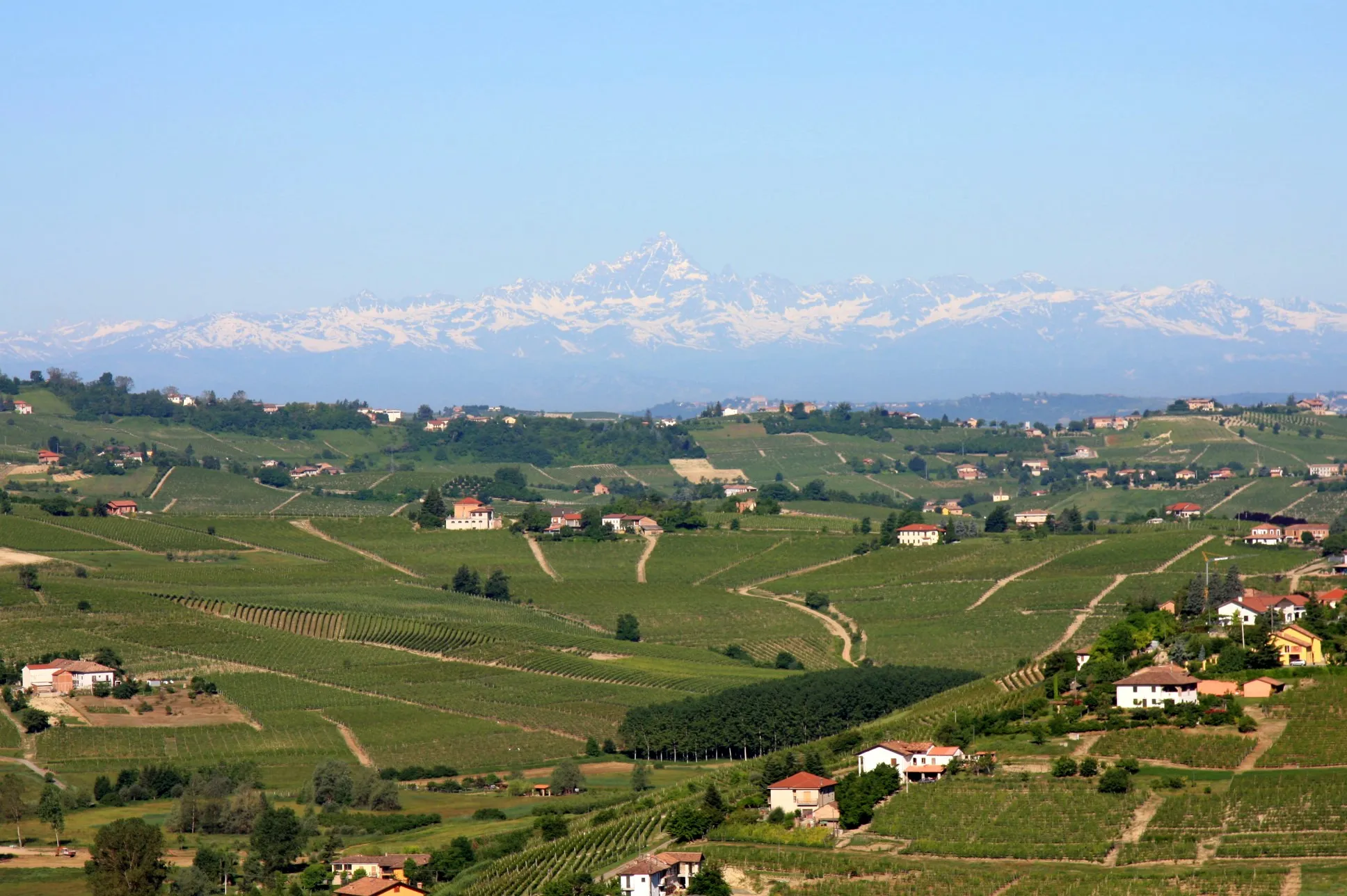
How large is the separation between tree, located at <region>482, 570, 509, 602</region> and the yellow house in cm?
5436

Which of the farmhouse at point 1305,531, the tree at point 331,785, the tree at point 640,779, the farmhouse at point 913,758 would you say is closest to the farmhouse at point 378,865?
the tree at point 331,785

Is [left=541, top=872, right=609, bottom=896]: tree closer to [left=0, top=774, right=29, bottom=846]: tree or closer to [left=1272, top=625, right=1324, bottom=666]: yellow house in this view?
[left=0, top=774, right=29, bottom=846]: tree

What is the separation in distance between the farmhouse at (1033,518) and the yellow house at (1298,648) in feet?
206

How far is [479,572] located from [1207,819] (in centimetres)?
7179

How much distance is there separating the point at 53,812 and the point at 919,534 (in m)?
68.8

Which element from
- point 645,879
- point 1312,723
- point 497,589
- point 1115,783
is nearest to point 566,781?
point 645,879

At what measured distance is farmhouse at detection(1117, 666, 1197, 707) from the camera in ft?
181

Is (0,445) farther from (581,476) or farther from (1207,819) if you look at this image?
(1207,819)

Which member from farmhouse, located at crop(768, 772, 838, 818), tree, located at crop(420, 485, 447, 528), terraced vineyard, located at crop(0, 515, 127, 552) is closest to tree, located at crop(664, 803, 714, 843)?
farmhouse, located at crop(768, 772, 838, 818)

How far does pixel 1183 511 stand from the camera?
134 meters

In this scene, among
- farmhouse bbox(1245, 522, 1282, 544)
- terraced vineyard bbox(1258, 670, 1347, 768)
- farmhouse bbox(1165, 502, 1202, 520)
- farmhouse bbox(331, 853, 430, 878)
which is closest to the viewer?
terraced vineyard bbox(1258, 670, 1347, 768)

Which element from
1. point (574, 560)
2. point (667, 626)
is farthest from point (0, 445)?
point (667, 626)

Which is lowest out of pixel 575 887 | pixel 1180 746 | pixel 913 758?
pixel 575 887

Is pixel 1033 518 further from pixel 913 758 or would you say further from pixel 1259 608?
pixel 913 758
